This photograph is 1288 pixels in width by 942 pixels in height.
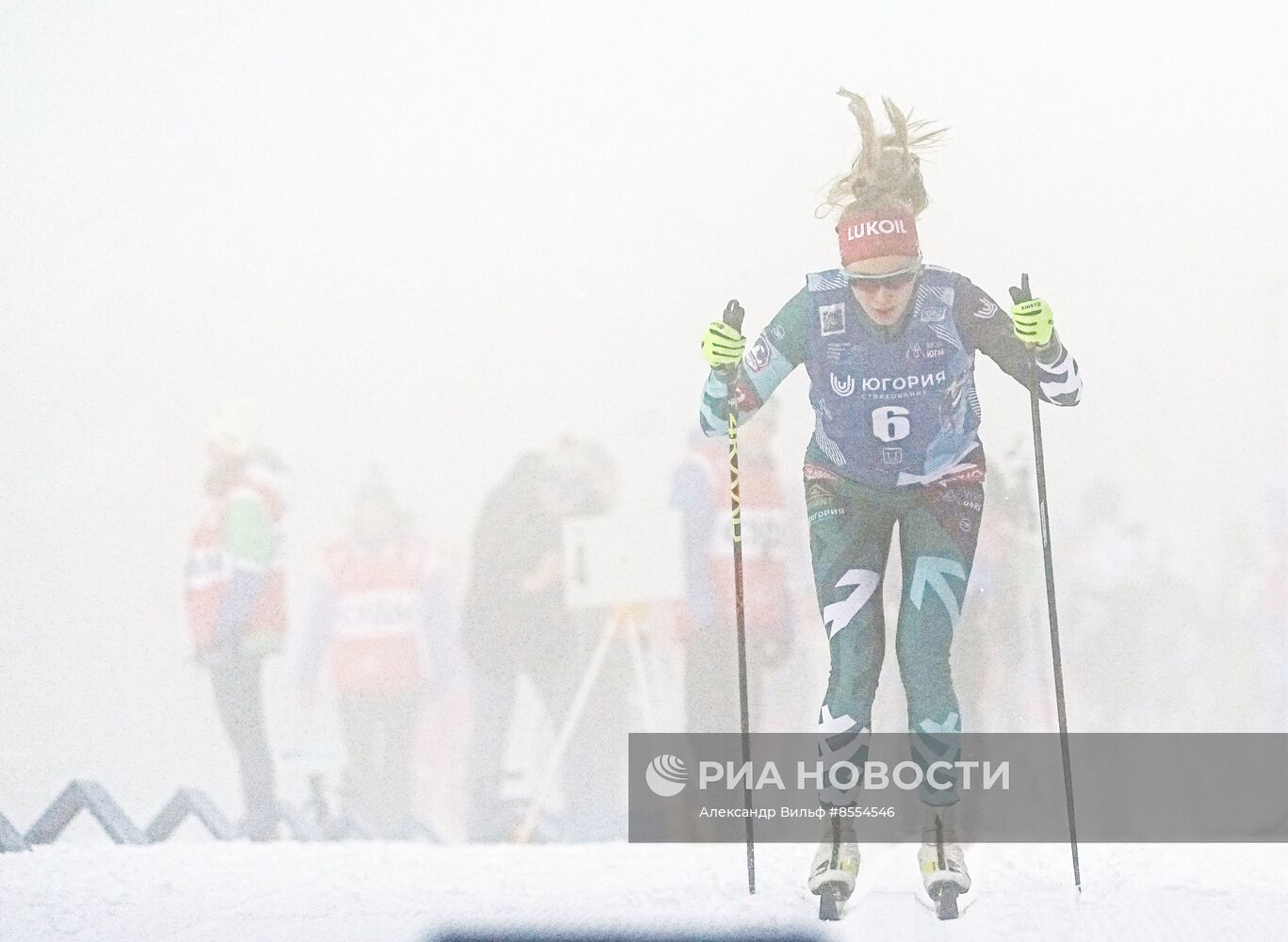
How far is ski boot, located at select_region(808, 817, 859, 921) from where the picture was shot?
9.14ft

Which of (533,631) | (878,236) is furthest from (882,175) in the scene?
(533,631)

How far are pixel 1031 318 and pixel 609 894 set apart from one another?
5.57 ft

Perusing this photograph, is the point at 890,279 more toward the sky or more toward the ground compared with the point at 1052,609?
more toward the sky

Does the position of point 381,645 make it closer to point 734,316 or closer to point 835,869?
point 734,316

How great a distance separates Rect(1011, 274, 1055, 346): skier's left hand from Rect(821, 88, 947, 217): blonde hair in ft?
1.15

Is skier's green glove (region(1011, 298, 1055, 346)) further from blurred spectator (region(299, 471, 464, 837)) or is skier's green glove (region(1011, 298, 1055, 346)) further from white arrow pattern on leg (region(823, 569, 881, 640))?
blurred spectator (region(299, 471, 464, 837))

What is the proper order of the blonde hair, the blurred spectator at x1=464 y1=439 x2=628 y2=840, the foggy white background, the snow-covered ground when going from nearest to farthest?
the snow-covered ground < the blonde hair < the foggy white background < the blurred spectator at x1=464 y1=439 x2=628 y2=840

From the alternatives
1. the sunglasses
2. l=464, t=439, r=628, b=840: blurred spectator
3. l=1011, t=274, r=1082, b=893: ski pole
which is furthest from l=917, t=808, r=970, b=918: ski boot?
l=464, t=439, r=628, b=840: blurred spectator

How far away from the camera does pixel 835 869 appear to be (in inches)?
111

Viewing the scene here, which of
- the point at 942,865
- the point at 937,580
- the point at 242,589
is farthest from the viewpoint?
the point at 242,589

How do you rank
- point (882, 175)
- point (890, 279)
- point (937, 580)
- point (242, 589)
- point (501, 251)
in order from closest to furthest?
point (937, 580) < point (890, 279) < point (882, 175) < point (501, 251) < point (242, 589)

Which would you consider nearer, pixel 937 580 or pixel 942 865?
pixel 942 865

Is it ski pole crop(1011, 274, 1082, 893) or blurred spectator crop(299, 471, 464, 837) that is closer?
ski pole crop(1011, 274, 1082, 893)

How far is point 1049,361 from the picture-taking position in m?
3.04
